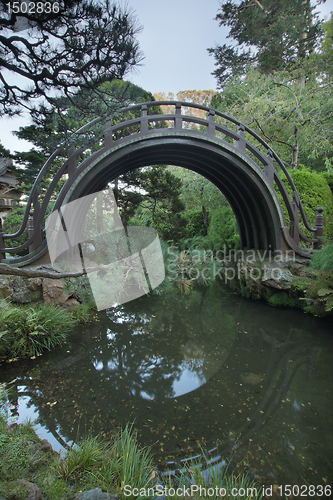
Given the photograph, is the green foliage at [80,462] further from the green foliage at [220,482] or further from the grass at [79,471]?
the green foliage at [220,482]

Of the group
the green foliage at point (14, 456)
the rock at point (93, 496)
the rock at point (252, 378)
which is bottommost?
the rock at point (252, 378)

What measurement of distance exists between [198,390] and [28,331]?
2.73 m

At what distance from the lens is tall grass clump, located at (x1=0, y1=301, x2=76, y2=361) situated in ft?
12.4

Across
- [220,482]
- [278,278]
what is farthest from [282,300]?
[220,482]

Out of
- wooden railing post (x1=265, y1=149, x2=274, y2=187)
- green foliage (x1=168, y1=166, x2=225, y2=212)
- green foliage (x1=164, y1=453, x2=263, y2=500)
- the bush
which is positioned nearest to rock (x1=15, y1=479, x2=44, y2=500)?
green foliage (x1=164, y1=453, x2=263, y2=500)

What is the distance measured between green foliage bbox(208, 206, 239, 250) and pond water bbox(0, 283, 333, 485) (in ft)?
19.7

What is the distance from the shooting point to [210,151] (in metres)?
6.30

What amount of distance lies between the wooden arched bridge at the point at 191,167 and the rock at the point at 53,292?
633mm

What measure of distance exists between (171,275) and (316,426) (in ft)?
23.6

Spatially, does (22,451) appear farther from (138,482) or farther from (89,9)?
(89,9)

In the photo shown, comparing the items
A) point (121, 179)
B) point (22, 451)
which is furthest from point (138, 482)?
point (121, 179)

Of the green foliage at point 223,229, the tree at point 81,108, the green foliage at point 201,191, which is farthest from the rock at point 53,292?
the green foliage at point 201,191

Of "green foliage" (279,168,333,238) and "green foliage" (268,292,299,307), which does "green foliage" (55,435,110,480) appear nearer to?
"green foliage" (268,292,299,307)

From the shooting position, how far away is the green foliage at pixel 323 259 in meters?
5.68
